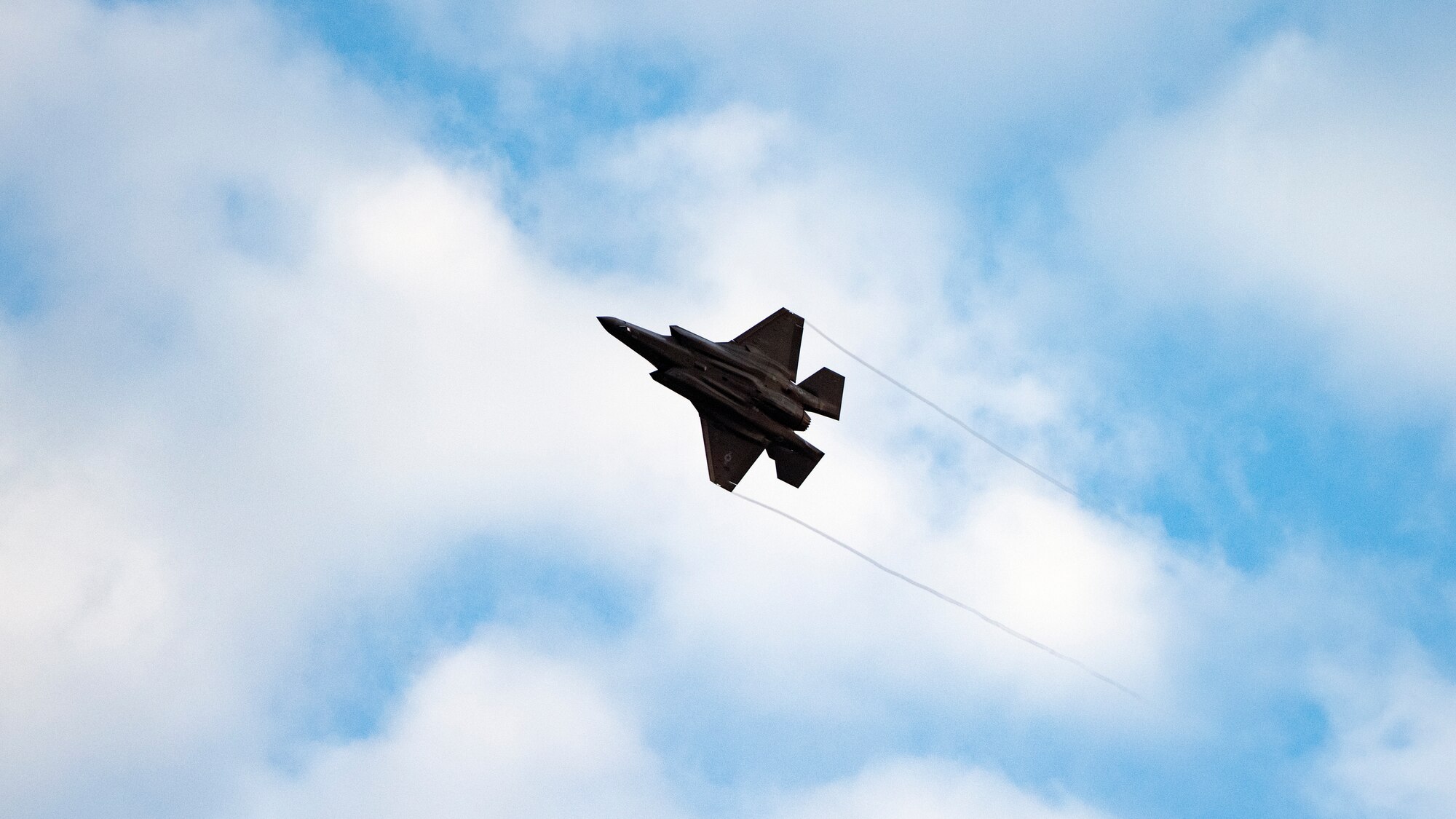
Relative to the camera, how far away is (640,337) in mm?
108500

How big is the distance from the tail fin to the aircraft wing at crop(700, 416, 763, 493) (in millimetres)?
5133

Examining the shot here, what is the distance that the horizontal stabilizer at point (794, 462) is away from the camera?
367ft

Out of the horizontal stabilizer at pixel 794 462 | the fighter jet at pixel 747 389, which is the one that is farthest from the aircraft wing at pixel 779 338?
the horizontal stabilizer at pixel 794 462

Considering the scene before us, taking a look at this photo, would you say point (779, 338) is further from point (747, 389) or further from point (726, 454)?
point (726, 454)

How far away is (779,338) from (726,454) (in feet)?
26.6

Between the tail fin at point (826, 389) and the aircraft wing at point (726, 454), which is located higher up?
the tail fin at point (826, 389)

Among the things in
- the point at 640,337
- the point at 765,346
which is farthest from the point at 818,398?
the point at 640,337

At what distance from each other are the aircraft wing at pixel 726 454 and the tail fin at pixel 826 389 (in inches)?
202

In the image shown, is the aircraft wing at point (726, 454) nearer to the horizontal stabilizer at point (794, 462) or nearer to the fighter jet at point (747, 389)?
the fighter jet at point (747, 389)

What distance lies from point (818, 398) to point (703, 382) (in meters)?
8.05

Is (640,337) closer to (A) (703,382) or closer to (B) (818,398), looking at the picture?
(A) (703,382)

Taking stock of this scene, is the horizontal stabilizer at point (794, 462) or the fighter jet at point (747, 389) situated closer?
the fighter jet at point (747, 389)

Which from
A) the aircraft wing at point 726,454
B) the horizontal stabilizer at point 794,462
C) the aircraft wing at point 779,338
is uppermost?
the aircraft wing at point 779,338

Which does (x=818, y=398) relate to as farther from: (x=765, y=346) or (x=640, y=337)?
(x=640, y=337)
